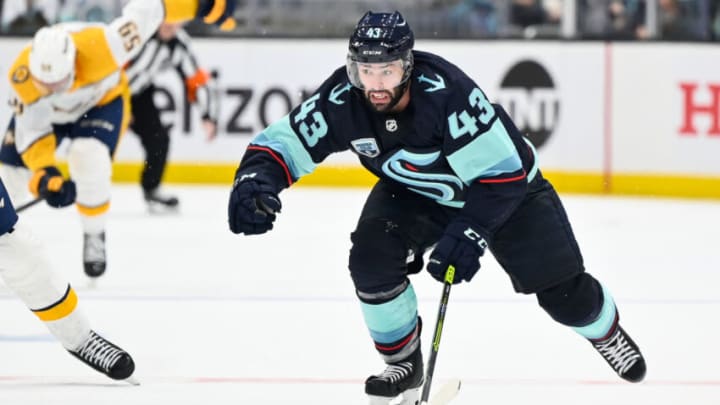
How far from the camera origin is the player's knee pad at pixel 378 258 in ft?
11.8

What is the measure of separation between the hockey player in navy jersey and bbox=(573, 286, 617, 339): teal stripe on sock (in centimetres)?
4

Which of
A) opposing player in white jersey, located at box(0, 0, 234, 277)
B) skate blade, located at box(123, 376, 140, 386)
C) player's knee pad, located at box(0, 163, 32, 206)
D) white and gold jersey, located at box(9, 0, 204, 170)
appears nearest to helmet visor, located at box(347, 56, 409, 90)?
skate blade, located at box(123, 376, 140, 386)

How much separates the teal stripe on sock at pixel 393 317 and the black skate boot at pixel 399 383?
0.23 ft

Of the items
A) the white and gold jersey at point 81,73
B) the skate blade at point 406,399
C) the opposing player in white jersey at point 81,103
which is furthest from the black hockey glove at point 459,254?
the white and gold jersey at point 81,73

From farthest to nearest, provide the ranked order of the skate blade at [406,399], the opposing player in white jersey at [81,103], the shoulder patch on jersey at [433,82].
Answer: the opposing player in white jersey at [81,103], the skate blade at [406,399], the shoulder patch on jersey at [433,82]

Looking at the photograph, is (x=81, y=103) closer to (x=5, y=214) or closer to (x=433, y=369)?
(x=5, y=214)

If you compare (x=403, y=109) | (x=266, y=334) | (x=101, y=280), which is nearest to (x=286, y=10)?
(x=101, y=280)

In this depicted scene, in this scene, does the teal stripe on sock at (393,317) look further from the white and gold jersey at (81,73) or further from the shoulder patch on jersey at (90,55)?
the shoulder patch on jersey at (90,55)

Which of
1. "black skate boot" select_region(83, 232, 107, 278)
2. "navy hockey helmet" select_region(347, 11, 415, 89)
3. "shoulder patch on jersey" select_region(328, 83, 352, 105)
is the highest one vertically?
"navy hockey helmet" select_region(347, 11, 415, 89)

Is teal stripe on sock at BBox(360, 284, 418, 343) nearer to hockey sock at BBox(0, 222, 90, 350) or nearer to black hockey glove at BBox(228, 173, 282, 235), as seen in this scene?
black hockey glove at BBox(228, 173, 282, 235)

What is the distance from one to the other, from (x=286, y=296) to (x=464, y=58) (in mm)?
3772

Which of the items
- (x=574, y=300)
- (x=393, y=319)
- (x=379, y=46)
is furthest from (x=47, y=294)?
(x=574, y=300)

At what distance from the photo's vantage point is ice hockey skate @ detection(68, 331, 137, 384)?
161 inches

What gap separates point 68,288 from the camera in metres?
4.11
